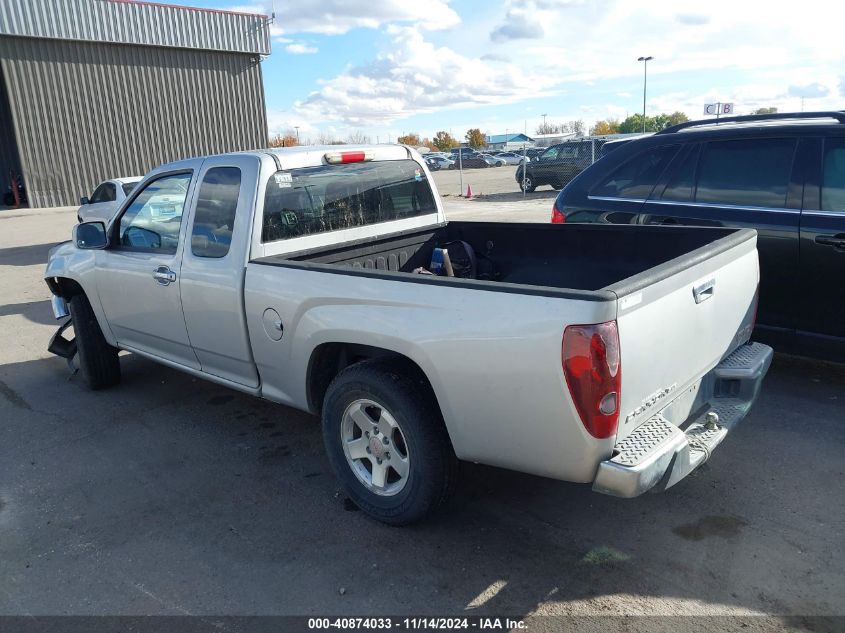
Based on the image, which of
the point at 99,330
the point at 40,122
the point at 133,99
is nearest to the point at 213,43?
the point at 133,99

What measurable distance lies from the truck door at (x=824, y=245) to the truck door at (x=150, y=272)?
402cm

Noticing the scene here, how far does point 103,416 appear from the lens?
5.04m

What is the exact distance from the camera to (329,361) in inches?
145

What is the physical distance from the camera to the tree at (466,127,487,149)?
96.7 meters

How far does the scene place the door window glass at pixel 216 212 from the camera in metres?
4.02

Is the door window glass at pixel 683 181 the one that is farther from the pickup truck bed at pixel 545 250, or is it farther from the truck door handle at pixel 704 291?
the truck door handle at pixel 704 291

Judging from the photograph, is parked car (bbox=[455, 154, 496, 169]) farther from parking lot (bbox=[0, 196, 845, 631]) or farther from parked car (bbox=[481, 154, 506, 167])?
parking lot (bbox=[0, 196, 845, 631])

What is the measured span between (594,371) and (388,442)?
3.95ft

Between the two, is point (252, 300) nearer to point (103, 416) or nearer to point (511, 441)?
point (511, 441)

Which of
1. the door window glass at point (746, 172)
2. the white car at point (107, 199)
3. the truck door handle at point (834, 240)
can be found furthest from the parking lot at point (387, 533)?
the white car at point (107, 199)

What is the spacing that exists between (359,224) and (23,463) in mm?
2603

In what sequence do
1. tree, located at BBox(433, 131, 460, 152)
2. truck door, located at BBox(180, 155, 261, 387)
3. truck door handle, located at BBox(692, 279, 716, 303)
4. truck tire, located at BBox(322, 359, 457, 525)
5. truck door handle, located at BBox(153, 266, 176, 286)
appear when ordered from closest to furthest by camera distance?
truck door handle, located at BBox(692, 279, 716, 303) → truck tire, located at BBox(322, 359, 457, 525) → truck door, located at BBox(180, 155, 261, 387) → truck door handle, located at BBox(153, 266, 176, 286) → tree, located at BBox(433, 131, 460, 152)

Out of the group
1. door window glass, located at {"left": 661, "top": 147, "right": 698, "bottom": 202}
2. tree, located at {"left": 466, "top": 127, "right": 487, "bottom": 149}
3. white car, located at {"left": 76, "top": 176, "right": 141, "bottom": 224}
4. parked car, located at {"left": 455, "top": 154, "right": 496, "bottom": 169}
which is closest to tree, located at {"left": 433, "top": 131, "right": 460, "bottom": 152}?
tree, located at {"left": 466, "top": 127, "right": 487, "bottom": 149}

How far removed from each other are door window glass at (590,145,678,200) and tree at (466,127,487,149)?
92995 millimetres
